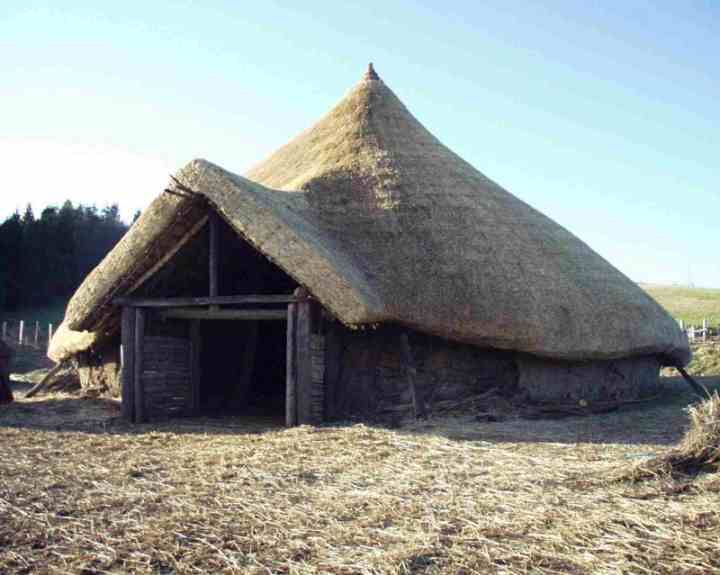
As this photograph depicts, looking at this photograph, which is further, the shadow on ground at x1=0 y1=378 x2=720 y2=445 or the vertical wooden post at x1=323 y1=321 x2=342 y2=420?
the vertical wooden post at x1=323 y1=321 x2=342 y2=420

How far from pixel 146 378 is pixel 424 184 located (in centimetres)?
582

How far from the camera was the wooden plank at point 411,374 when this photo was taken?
11398 millimetres

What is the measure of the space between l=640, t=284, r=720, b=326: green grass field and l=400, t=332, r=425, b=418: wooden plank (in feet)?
90.6

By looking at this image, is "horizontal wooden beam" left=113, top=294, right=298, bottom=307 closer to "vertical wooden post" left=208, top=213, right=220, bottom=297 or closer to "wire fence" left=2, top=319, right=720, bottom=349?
"vertical wooden post" left=208, top=213, right=220, bottom=297

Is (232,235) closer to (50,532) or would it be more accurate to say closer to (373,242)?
(373,242)

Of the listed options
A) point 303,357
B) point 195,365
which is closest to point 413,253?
point 303,357

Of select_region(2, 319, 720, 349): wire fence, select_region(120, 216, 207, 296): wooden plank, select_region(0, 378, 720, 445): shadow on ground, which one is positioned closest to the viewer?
select_region(0, 378, 720, 445): shadow on ground

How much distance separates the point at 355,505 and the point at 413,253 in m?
6.75

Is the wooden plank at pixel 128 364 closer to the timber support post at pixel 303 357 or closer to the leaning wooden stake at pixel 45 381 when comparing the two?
the timber support post at pixel 303 357

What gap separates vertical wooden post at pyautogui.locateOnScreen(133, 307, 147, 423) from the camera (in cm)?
1228

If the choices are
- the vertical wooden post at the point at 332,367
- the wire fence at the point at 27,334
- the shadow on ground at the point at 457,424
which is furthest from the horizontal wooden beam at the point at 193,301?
the wire fence at the point at 27,334

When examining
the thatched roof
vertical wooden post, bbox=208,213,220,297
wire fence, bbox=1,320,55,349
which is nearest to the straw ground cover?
the thatched roof

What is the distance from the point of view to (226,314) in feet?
40.2

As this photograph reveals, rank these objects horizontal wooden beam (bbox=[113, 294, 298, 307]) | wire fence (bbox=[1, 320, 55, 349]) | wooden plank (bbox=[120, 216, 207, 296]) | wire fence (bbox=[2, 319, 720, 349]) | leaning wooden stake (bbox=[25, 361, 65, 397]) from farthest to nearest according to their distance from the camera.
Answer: wire fence (bbox=[1, 320, 55, 349]) < wire fence (bbox=[2, 319, 720, 349]) < leaning wooden stake (bbox=[25, 361, 65, 397]) < wooden plank (bbox=[120, 216, 207, 296]) < horizontal wooden beam (bbox=[113, 294, 298, 307])
